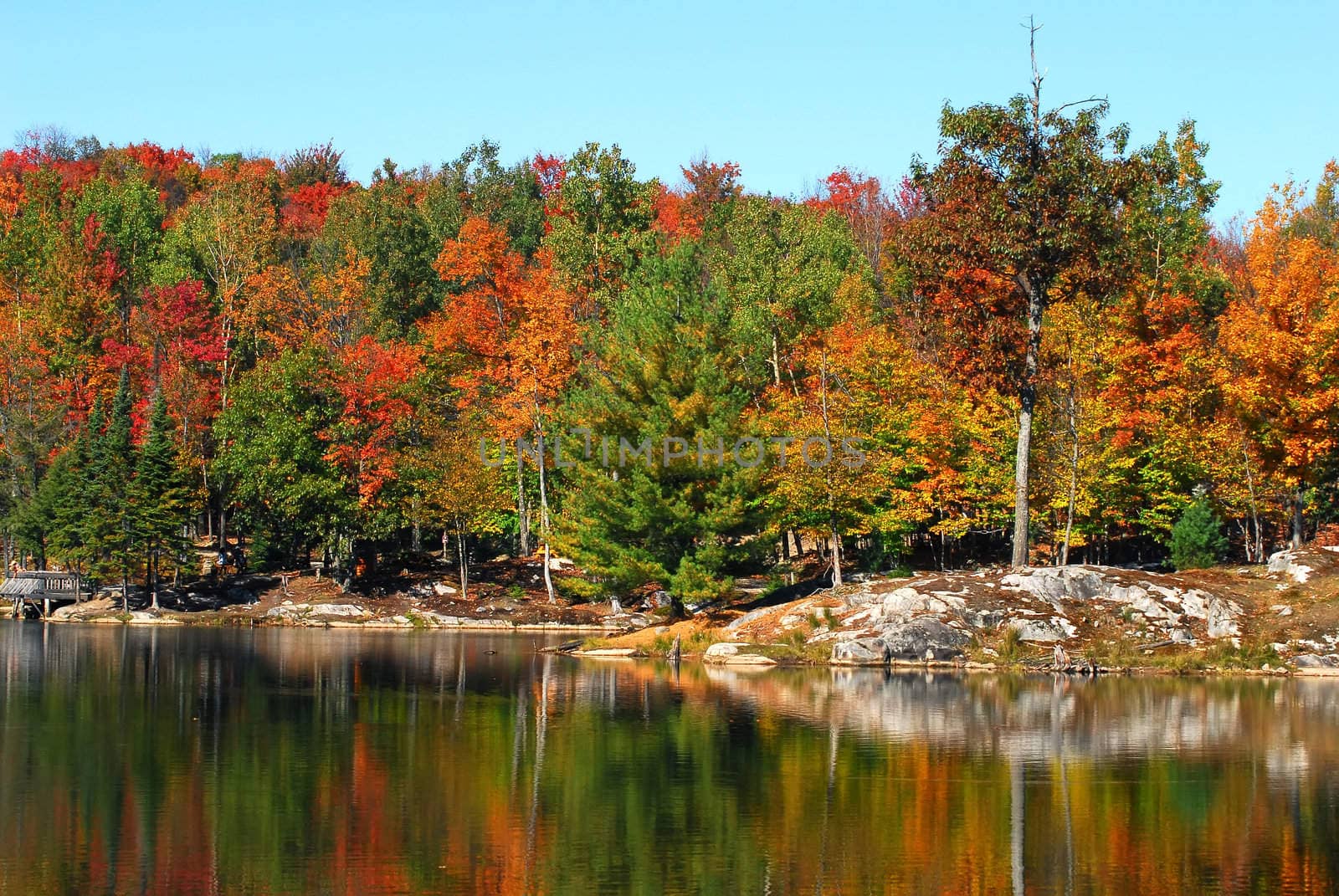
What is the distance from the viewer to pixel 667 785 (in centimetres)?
2242

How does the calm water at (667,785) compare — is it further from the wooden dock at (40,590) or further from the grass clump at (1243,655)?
the wooden dock at (40,590)

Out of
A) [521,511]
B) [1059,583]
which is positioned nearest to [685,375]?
[1059,583]

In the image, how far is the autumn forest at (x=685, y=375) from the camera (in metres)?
45.8

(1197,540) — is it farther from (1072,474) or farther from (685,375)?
(685,375)

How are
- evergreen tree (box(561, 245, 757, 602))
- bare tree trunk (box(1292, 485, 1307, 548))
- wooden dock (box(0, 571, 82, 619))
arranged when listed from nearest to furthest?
evergreen tree (box(561, 245, 757, 602))
bare tree trunk (box(1292, 485, 1307, 548))
wooden dock (box(0, 571, 82, 619))

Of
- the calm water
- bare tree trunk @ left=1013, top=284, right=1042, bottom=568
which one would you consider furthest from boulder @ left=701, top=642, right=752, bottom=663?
bare tree trunk @ left=1013, top=284, right=1042, bottom=568

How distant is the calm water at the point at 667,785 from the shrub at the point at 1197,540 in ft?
46.2

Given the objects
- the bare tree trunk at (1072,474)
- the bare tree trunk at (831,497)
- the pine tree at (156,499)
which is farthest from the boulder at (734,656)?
the pine tree at (156,499)

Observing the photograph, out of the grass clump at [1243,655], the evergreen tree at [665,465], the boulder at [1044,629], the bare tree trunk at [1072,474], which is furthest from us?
the bare tree trunk at [1072,474]

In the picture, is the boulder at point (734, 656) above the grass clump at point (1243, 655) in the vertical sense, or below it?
below

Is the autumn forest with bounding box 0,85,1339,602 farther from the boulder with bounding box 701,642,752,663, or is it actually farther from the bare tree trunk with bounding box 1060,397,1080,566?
the boulder with bounding box 701,642,752,663

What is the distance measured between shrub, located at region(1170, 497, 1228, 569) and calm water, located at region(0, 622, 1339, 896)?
1409 cm

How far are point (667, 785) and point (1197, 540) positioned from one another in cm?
3287

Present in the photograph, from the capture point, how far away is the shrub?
4919 centimetres
